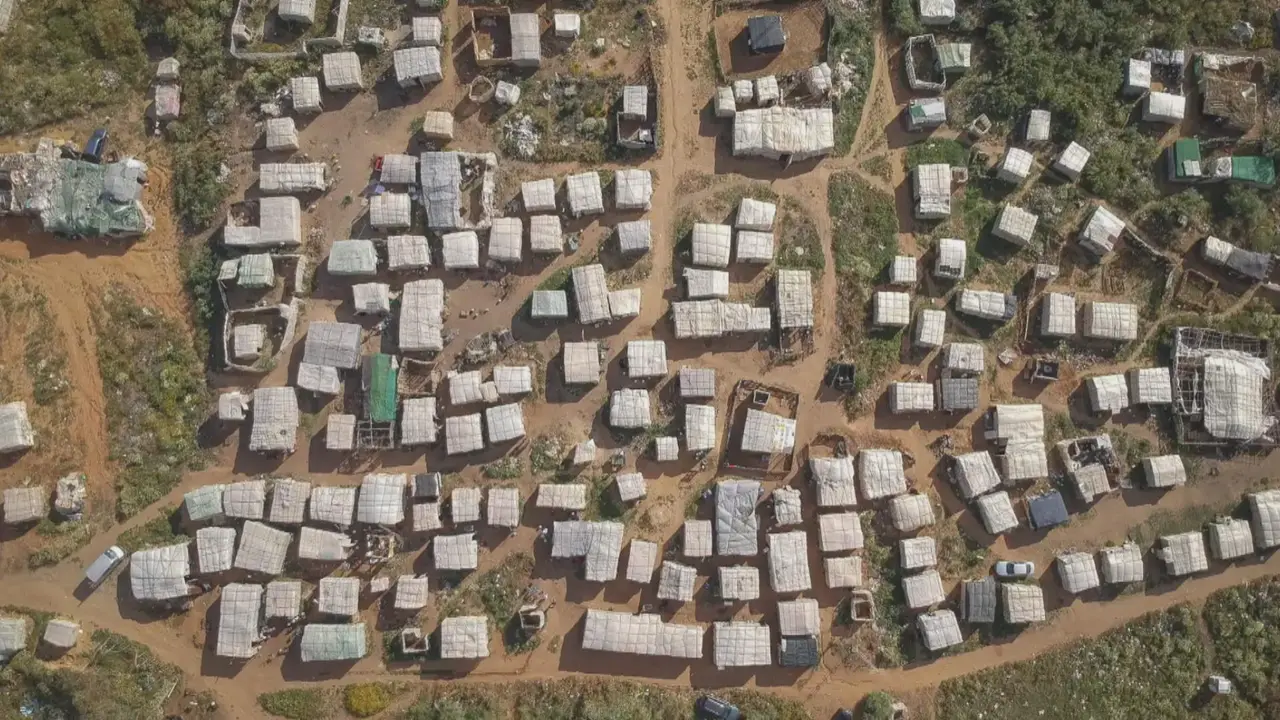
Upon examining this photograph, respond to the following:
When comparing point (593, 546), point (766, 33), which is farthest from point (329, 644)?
point (766, 33)

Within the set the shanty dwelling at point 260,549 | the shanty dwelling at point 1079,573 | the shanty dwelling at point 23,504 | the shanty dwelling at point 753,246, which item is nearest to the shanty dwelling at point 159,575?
the shanty dwelling at point 260,549

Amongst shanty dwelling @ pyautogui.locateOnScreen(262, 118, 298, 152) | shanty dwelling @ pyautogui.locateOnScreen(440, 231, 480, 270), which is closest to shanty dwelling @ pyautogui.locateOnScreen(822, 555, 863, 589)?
shanty dwelling @ pyautogui.locateOnScreen(440, 231, 480, 270)

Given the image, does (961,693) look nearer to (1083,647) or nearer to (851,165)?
(1083,647)

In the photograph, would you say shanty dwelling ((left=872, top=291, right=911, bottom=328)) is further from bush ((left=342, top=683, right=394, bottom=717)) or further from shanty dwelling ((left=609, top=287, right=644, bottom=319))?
bush ((left=342, top=683, right=394, bottom=717))

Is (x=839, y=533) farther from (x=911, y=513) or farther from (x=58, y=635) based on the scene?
(x=58, y=635)

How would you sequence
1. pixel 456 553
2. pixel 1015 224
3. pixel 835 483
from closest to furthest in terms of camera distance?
pixel 456 553 → pixel 835 483 → pixel 1015 224

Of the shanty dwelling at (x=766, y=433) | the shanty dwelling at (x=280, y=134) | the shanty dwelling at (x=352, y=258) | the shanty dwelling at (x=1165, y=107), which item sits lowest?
the shanty dwelling at (x=766, y=433)

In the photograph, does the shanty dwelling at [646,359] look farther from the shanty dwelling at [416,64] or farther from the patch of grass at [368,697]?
the patch of grass at [368,697]
